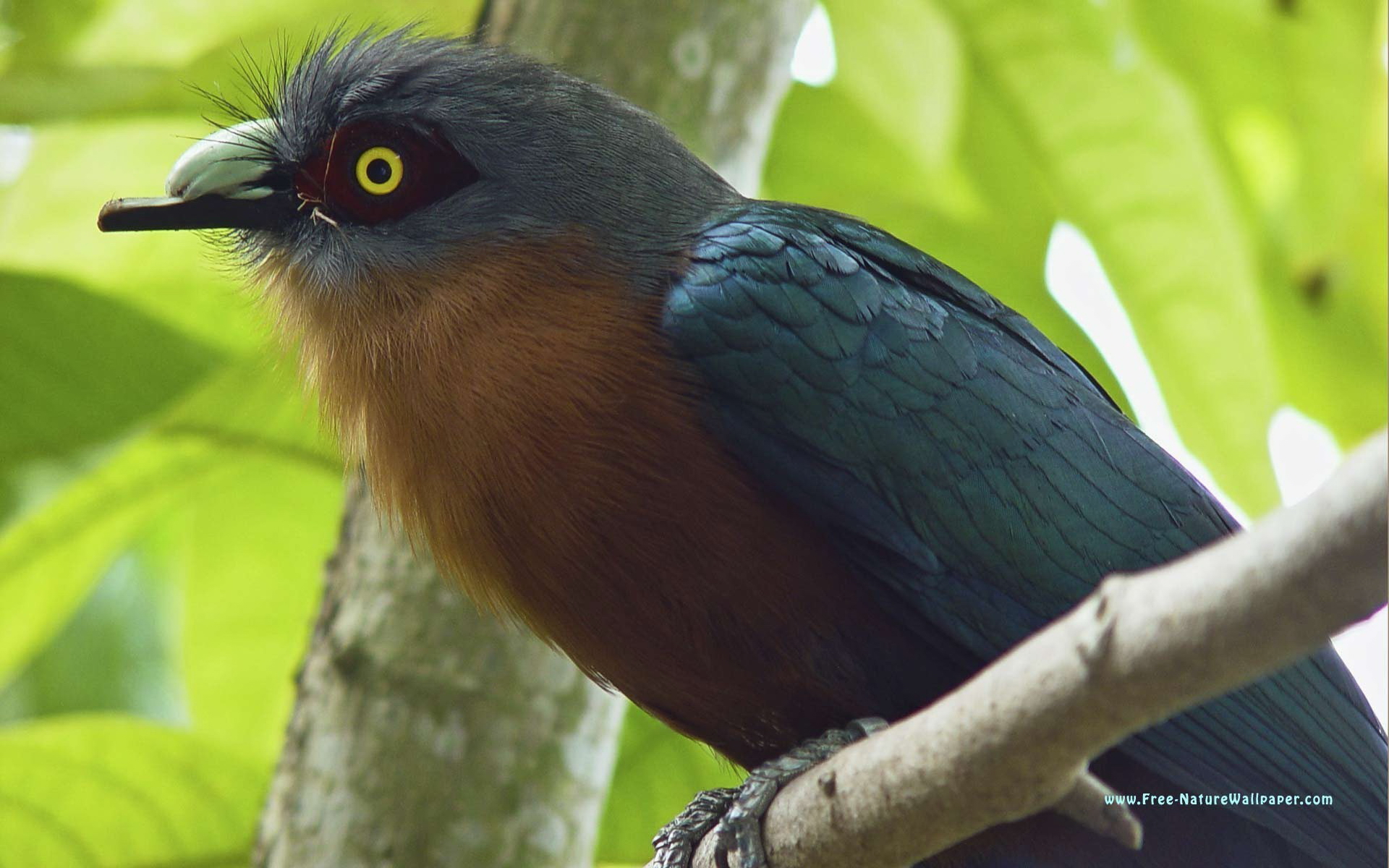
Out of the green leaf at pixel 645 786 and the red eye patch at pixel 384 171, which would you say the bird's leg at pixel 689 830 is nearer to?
the green leaf at pixel 645 786

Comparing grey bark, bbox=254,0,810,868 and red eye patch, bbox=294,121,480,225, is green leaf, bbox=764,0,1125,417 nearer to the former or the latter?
grey bark, bbox=254,0,810,868

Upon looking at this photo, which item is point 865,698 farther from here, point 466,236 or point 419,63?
point 419,63

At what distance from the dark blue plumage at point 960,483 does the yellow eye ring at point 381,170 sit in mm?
725

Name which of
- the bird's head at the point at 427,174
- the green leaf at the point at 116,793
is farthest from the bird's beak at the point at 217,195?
the green leaf at the point at 116,793

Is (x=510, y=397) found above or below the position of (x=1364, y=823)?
above

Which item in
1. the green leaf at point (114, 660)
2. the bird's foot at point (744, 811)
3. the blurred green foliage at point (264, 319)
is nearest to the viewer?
the bird's foot at point (744, 811)

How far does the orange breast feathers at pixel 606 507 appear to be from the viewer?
2.73 m

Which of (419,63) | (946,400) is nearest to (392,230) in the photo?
(419,63)

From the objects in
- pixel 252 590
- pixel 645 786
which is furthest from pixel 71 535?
pixel 645 786

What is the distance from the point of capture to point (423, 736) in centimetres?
356

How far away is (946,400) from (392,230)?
127cm

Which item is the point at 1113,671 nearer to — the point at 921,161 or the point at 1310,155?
the point at 921,161

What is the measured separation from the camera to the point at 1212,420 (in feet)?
14.3

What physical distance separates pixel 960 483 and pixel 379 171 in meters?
1.47
